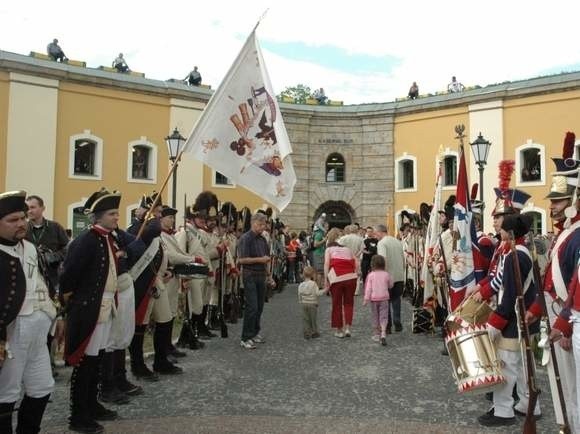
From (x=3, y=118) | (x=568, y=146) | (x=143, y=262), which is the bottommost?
(x=143, y=262)

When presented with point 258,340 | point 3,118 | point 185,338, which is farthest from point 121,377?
point 3,118

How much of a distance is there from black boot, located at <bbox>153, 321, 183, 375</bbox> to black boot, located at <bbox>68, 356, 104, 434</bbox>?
1.71 m

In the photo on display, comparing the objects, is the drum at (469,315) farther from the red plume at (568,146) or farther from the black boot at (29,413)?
the black boot at (29,413)

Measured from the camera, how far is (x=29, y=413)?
154 inches

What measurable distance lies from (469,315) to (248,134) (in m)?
3.54

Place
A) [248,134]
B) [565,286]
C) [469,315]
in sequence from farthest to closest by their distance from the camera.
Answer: [248,134]
[469,315]
[565,286]

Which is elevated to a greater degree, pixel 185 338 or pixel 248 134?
pixel 248 134

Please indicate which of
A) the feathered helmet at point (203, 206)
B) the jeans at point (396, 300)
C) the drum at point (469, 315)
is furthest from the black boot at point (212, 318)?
the drum at point (469, 315)

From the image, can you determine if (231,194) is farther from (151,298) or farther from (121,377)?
(121,377)

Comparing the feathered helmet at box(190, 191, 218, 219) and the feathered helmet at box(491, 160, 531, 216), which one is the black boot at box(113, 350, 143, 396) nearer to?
the feathered helmet at box(190, 191, 218, 219)

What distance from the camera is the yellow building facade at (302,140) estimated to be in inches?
828

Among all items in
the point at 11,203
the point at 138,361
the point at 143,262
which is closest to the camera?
the point at 11,203

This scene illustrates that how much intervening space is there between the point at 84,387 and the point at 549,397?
4850 mm

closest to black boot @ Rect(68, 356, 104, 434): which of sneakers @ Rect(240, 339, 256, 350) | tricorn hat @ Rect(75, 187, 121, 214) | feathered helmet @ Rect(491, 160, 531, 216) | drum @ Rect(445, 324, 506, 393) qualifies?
tricorn hat @ Rect(75, 187, 121, 214)
